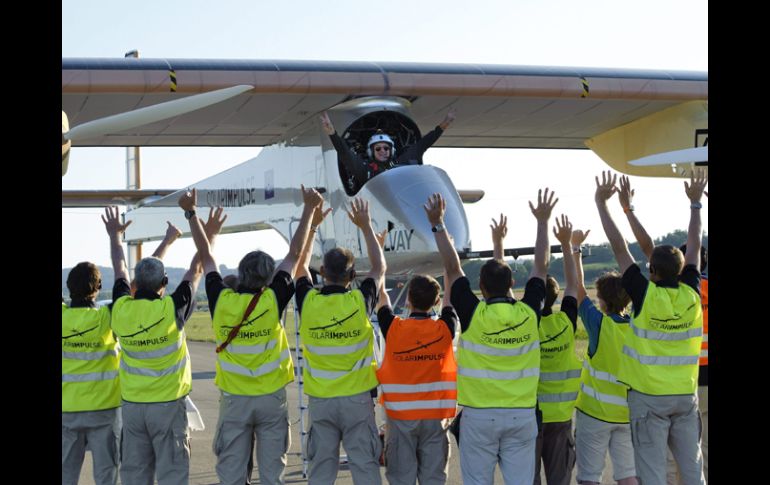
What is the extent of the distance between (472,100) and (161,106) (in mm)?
6813

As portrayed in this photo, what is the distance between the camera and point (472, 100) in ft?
42.0

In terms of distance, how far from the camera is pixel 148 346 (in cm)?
564

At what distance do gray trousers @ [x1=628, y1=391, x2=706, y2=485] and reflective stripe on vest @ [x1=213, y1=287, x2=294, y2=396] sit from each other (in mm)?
2238

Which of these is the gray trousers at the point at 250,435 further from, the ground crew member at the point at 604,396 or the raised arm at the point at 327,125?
the raised arm at the point at 327,125

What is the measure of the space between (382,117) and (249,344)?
6.82 meters

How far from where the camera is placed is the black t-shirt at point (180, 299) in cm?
573

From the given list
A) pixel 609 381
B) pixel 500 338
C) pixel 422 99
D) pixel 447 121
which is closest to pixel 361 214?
pixel 500 338

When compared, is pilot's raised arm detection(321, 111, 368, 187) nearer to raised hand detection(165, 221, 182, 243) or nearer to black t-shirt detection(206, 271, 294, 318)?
raised hand detection(165, 221, 182, 243)

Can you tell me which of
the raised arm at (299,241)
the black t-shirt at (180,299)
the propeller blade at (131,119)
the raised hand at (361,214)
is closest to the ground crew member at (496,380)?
the raised hand at (361,214)

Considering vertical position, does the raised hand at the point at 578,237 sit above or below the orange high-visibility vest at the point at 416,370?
above

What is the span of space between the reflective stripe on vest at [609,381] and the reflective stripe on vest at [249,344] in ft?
6.81
